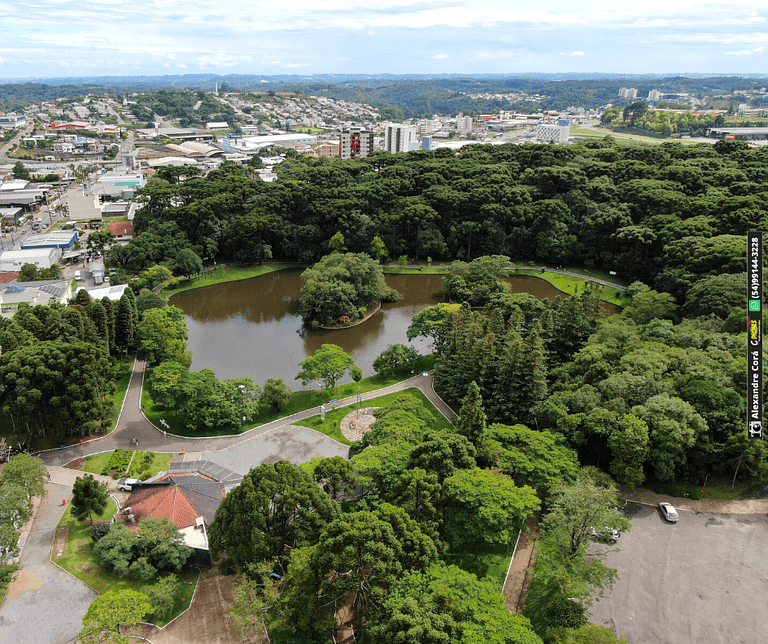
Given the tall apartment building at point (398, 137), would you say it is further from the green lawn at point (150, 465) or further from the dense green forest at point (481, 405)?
the green lawn at point (150, 465)

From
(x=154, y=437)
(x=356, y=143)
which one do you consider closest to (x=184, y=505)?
(x=154, y=437)

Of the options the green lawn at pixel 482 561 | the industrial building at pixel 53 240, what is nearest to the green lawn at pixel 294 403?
the green lawn at pixel 482 561

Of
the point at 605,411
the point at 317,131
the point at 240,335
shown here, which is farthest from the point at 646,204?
the point at 317,131

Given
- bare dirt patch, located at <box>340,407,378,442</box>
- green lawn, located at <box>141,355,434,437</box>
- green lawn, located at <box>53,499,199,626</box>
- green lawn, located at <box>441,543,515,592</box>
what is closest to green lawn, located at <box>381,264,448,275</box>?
green lawn, located at <box>141,355,434,437</box>

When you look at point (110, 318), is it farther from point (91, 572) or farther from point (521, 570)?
point (521, 570)

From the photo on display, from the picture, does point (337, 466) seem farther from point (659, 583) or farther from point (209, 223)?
point (209, 223)
